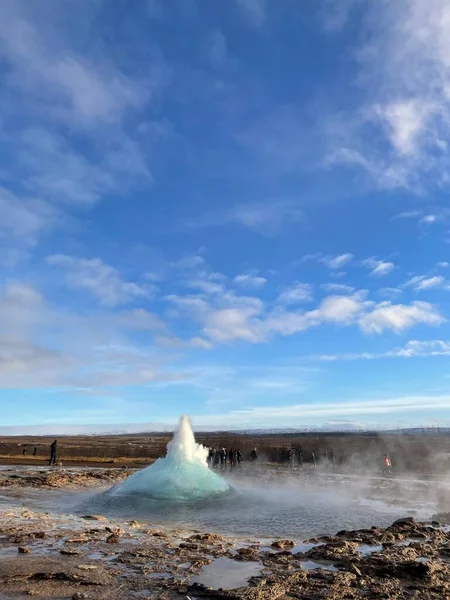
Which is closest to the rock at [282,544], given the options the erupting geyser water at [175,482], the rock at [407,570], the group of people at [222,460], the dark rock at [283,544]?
the dark rock at [283,544]

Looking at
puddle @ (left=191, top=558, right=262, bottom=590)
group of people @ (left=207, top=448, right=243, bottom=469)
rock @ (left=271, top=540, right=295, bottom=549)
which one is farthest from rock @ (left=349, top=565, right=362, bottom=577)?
group of people @ (left=207, top=448, right=243, bottom=469)

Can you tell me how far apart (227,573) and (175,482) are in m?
13.3

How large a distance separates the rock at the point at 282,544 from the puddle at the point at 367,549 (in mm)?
1727

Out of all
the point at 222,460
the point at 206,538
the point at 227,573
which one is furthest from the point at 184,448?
the point at 222,460

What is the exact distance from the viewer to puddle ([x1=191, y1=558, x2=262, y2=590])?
9180 millimetres

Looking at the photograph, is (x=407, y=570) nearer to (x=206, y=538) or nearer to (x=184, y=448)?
(x=206, y=538)

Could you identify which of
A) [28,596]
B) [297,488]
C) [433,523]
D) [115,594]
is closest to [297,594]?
[115,594]

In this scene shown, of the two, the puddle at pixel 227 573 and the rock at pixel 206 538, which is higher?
the puddle at pixel 227 573

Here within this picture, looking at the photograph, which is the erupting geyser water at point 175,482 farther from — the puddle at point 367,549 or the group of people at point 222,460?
the group of people at point 222,460

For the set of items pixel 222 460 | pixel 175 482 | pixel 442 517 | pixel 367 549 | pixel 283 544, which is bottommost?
pixel 442 517

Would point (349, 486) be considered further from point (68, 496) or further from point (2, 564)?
point (2, 564)

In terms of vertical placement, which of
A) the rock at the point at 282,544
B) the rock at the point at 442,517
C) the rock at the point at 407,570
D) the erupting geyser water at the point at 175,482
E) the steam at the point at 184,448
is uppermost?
the steam at the point at 184,448

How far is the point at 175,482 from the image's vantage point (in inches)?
895

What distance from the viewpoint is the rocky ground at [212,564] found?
28.4ft
